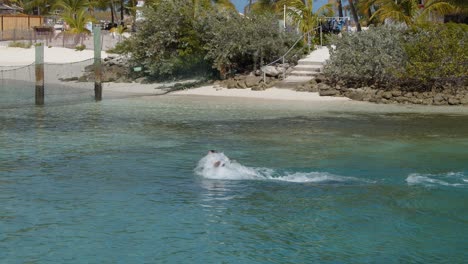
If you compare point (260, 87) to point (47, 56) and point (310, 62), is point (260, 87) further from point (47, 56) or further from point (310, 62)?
point (47, 56)

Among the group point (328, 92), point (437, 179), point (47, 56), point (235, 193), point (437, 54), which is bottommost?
point (235, 193)

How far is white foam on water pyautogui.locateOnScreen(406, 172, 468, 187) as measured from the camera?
1381 cm

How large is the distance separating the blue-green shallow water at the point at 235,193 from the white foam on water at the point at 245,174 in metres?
0.06

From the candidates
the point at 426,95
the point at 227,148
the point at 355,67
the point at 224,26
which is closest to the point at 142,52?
the point at 224,26

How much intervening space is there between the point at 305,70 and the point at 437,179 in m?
17.8

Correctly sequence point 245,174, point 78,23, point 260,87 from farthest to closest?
point 78,23, point 260,87, point 245,174

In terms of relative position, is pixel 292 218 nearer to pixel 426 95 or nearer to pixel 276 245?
pixel 276 245

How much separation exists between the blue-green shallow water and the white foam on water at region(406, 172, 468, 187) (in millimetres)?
18

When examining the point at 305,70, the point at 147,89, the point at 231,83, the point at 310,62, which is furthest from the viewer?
the point at 147,89

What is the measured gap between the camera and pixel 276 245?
1020 cm

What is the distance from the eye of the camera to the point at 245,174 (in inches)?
563

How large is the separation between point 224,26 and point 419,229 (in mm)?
21351

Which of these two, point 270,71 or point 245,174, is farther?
point 270,71

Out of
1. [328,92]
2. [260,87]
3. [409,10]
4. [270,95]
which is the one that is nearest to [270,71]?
[260,87]
